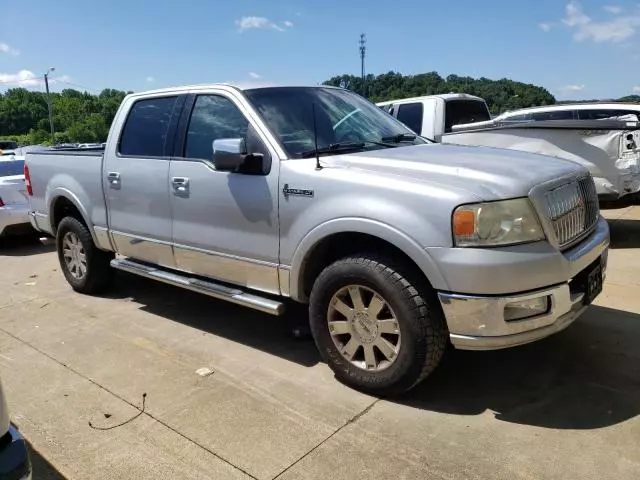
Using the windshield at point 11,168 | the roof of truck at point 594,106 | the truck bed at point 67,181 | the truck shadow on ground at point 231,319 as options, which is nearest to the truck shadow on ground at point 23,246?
the windshield at point 11,168

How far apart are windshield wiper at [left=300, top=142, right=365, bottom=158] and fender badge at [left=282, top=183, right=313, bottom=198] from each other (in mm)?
261

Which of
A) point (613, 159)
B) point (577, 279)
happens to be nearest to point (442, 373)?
point (577, 279)

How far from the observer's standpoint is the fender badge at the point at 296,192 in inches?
138

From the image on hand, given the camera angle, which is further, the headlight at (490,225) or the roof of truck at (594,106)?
the roof of truck at (594,106)

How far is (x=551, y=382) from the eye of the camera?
139 inches

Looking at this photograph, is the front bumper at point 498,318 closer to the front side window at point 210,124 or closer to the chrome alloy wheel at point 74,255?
the front side window at point 210,124

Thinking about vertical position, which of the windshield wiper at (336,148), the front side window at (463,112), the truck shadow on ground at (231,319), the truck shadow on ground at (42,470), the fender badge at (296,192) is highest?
the front side window at (463,112)

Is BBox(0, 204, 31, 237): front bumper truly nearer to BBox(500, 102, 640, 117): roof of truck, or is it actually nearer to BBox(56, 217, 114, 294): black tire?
BBox(56, 217, 114, 294): black tire

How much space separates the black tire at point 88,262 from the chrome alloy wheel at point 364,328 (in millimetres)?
3121

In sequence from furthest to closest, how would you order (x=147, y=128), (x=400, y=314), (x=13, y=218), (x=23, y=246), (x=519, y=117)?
(x=519, y=117)
(x=23, y=246)
(x=13, y=218)
(x=147, y=128)
(x=400, y=314)

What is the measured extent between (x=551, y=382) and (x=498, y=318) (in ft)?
3.17

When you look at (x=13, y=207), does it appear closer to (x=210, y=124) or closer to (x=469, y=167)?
(x=210, y=124)

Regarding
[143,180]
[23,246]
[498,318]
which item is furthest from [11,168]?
[498,318]

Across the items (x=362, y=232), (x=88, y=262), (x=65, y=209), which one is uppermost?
(x=362, y=232)
